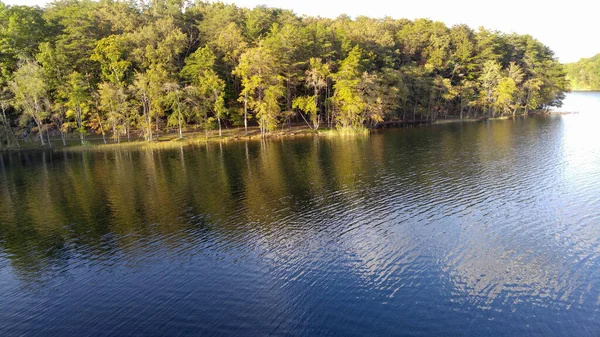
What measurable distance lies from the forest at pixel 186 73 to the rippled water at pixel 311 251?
28.1m

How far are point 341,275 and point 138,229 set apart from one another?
14506 mm

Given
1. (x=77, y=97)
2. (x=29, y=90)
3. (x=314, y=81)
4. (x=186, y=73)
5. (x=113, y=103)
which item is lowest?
(x=113, y=103)

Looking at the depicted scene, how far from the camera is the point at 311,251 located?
2050cm

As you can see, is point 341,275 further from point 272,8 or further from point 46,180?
point 272,8

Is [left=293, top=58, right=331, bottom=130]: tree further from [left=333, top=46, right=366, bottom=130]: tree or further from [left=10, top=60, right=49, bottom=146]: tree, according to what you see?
[left=10, top=60, right=49, bottom=146]: tree

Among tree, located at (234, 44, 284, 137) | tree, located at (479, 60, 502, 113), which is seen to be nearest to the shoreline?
tree, located at (234, 44, 284, 137)

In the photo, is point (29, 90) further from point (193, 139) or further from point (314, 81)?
point (314, 81)

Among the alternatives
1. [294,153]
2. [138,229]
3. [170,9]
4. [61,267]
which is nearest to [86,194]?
[138,229]

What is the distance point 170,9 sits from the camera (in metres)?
79.1

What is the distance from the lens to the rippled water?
14703 millimetres

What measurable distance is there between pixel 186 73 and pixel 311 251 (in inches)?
2299

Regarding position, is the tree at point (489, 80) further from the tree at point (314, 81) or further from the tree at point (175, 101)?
the tree at point (175, 101)

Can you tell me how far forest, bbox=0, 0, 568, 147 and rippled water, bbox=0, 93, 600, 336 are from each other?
2812 cm

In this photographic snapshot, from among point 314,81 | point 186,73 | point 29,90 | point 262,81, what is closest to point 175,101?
point 186,73
